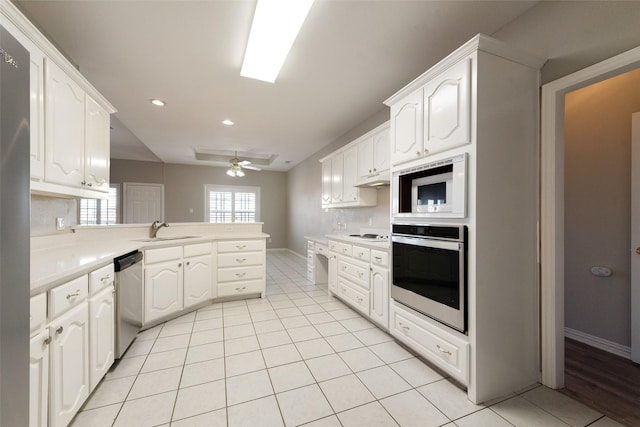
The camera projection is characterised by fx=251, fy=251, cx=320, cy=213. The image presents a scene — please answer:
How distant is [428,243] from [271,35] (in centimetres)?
198

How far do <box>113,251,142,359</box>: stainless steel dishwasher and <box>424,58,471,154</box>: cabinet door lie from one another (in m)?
Answer: 2.54

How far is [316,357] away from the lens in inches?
81.7

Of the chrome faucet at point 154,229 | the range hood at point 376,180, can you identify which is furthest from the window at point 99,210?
the range hood at point 376,180

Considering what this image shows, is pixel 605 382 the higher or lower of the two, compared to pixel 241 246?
→ lower

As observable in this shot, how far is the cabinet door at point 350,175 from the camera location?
11.7ft

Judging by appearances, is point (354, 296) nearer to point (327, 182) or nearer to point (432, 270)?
point (432, 270)

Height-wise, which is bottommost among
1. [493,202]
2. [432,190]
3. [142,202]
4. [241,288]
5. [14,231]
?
[241,288]

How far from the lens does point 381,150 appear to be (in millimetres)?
2994

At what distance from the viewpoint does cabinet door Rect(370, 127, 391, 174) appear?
289 centimetres

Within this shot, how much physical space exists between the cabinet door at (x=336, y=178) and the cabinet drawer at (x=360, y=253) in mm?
1217

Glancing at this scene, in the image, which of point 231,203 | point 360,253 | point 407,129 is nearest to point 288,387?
point 360,253

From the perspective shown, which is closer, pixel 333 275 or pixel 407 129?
pixel 407 129

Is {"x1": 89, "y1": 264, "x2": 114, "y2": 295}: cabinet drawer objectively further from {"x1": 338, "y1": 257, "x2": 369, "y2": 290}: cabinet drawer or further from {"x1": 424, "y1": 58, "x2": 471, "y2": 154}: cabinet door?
{"x1": 424, "y1": 58, "x2": 471, "y2": 154}: cabinet door

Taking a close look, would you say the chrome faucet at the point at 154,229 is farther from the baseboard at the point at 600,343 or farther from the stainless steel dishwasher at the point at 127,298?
the baseboard at the point at 600,343
